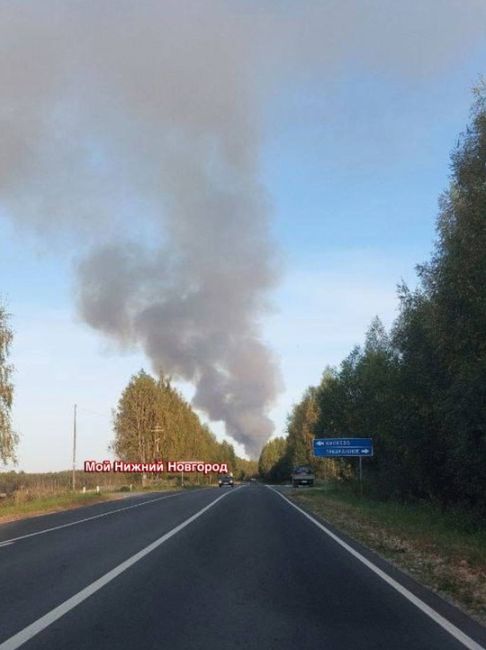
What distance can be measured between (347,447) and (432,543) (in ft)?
88.3

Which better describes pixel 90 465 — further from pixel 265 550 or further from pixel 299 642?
pixel 299 642

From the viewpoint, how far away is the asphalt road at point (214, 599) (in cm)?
727

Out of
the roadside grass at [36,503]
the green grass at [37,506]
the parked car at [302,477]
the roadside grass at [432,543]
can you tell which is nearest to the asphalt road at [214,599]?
the roadside grass at [432,543]

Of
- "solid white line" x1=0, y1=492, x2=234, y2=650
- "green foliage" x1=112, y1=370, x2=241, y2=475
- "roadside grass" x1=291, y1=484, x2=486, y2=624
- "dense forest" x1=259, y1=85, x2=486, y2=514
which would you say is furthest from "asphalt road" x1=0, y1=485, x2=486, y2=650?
"green foliage" x1=112, y1=370, x2=241, y2=475

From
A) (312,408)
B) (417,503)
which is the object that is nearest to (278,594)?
(417,503)

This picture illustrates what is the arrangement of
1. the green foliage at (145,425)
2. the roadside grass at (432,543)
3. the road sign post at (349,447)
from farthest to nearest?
the green foliage at (145,425) < the road sign post at (349,447) < the roadside grass at (432,543)

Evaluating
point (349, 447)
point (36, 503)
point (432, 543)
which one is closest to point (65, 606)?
point (432, 543)

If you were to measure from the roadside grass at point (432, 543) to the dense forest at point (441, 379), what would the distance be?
2.11 metres

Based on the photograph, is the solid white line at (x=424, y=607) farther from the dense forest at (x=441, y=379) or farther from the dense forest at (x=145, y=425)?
the dense forest at (x=145, y=425)

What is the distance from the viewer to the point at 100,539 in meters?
18.2

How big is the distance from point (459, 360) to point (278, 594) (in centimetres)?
1035

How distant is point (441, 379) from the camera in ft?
80.8

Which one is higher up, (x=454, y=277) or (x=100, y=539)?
(x=454, y=277)

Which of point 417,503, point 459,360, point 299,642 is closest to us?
point 299,642
